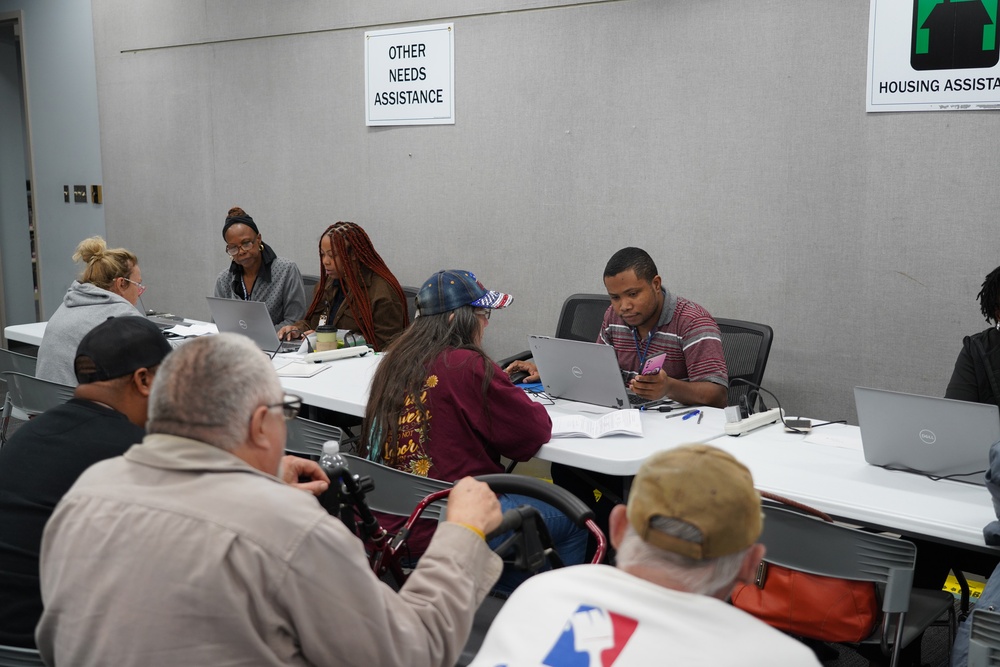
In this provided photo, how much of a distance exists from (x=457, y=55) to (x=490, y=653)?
459cm

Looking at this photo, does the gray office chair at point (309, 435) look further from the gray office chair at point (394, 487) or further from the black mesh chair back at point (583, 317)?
the black mesh chair back at point (583, 317)

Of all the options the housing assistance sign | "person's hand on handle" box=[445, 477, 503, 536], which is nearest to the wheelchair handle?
"person's hand on handle" box=[445, 477, 503, 536]

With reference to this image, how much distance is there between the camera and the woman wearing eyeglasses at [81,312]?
355 centimetres

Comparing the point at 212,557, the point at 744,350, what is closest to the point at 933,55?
the point at 744,350

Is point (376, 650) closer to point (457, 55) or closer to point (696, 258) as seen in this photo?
point (696, 258)

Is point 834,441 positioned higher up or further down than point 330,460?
further down

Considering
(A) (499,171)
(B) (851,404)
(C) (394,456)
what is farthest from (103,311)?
(B) (851,404)

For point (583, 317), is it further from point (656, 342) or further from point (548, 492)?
point (548, 492)

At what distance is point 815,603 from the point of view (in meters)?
2.13

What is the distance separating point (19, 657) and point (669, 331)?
245 cm

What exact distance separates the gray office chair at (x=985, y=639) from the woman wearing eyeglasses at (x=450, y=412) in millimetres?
1058

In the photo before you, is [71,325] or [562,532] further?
[71,325]

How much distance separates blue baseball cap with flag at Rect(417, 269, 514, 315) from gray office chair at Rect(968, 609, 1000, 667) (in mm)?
1539

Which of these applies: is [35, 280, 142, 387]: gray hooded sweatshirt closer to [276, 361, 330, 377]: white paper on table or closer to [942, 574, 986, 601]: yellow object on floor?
[276, 361, 330, 377]: white paper on table
